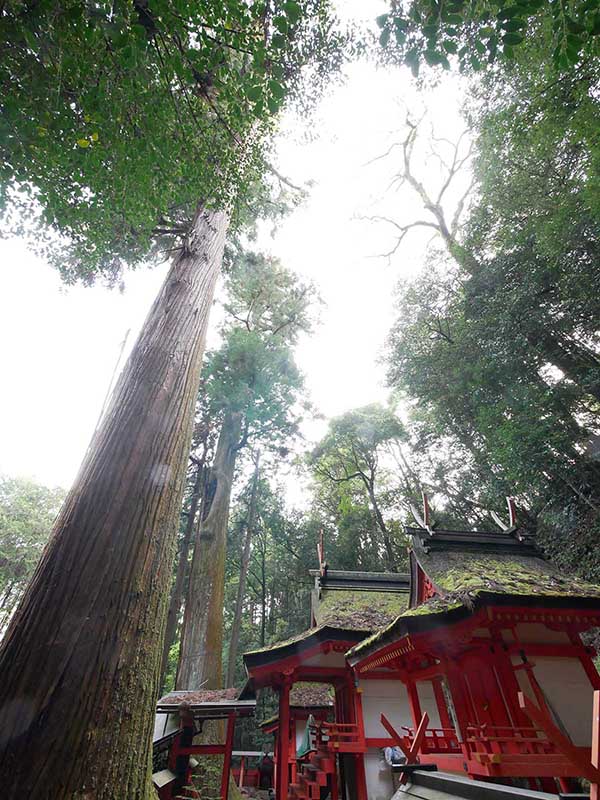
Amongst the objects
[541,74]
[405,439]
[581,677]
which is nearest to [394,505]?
[405,439]

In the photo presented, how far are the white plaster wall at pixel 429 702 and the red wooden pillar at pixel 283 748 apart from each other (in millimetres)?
2481

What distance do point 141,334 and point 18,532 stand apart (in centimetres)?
1920

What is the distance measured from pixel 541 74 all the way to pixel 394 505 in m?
14.3

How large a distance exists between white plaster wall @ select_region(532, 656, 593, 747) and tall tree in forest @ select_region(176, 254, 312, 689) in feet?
18.0

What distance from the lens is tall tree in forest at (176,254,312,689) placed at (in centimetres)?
696

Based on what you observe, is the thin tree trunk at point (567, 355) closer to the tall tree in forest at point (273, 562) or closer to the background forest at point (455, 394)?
the background forest at point (455, 394)

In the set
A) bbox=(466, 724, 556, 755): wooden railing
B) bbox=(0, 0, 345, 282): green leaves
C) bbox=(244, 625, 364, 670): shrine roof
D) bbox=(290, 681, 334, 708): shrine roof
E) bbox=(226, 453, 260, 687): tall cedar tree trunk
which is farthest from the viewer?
bbox=(226, 453, 260, 687): tall cedar tree trunk

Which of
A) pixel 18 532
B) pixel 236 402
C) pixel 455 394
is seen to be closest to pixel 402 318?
pixel 455 394

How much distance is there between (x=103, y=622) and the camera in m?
1.35

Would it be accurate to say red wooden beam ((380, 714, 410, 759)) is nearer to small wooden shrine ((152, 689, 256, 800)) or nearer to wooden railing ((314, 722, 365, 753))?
small wooden shrine ((152, 689, 256, 800))

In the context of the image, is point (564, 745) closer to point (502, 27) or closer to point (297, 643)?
point (502, 27)

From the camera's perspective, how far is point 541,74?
5430mm

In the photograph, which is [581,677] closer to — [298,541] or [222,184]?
[222,184]

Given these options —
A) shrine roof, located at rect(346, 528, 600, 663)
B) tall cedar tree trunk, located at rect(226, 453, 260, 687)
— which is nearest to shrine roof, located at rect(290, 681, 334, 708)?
tall cedar tree trunk, located at rect(226, 453, 260, 687)
